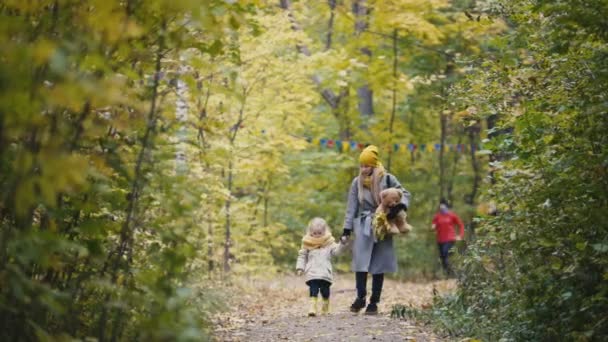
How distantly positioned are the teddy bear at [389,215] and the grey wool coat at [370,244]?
0.40ft

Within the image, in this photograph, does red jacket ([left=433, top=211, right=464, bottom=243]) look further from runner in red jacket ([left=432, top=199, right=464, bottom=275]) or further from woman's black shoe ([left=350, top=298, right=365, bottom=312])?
woman's black shoe ([left=350, top=298, right=365, bottom=312])

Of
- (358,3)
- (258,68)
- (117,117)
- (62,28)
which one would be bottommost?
(117,117)

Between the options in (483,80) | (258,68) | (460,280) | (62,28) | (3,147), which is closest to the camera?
(3,147)

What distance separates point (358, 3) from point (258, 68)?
220 inches

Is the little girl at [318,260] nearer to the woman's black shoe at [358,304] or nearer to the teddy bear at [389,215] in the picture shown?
the woman's black shoe at [358,304]

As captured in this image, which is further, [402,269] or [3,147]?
[402,269]

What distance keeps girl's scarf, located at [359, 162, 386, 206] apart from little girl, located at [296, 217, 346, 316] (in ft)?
2.09

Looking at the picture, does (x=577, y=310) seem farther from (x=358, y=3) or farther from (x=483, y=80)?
(x=358, y=3)

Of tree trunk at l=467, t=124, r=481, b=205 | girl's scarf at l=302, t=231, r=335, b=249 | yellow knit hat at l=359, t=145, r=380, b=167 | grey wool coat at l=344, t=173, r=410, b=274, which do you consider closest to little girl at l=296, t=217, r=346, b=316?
girl's scarf at l=302, t=231, r=335, b=249

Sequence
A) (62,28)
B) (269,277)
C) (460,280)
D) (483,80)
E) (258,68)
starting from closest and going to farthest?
(62,28) → (483,80) → (460,280) → (258,68) → (269,277)

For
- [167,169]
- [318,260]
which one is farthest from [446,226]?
[167,169]

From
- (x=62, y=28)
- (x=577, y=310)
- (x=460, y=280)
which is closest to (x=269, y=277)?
(x=460, y=280)

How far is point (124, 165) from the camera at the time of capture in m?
4.28

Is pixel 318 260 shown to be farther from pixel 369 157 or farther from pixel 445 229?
pixel 445 229
